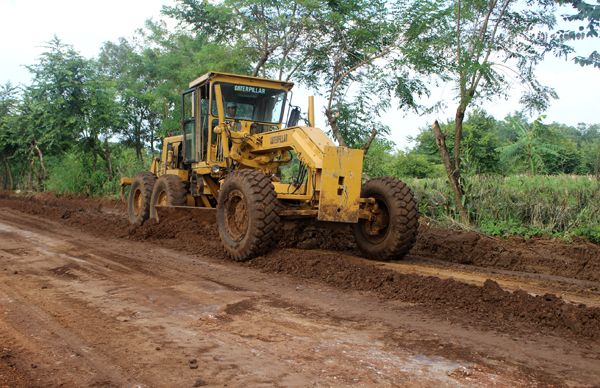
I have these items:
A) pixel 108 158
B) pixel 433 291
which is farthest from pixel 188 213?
pixel 108 158

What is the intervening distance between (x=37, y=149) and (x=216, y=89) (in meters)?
18.8

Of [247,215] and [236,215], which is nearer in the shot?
[247,215]

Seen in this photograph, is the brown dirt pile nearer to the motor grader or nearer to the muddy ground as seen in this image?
the muddy ground

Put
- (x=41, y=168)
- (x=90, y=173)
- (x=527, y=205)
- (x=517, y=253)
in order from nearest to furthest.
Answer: (x=517, y=253)
(x=527, y=205)
(x=90, y=173)
(x=41, y=168)

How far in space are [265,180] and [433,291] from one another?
2.98 m

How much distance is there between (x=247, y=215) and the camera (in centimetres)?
774

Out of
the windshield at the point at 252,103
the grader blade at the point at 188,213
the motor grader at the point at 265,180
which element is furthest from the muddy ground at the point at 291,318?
the windshield at the point at 252,103

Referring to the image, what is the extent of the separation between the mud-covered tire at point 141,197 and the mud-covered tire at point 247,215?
12.2 feet

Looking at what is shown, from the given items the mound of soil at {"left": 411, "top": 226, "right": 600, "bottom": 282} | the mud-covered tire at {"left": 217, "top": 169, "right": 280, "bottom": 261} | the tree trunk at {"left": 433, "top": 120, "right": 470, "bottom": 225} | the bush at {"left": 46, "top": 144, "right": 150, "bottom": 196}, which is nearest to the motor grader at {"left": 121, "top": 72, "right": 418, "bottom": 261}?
the mud-covered tire at {"left": 217, "top": 169, "right": 280, "bottom": 261}

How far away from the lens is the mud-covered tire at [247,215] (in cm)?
744

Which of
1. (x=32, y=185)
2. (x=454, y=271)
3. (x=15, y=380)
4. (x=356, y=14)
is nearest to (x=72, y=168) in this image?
(x=32, y=185)

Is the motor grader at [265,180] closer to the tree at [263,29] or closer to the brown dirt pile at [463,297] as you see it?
the brown dirt pile at [463,297]

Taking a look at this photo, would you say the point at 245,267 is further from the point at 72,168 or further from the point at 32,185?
the point at 32,185

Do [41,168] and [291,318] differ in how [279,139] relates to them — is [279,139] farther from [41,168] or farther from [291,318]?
[41,168]
